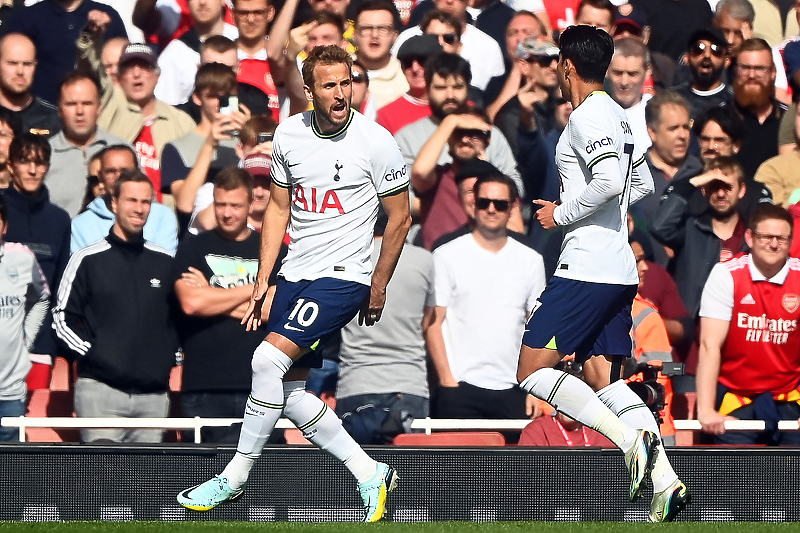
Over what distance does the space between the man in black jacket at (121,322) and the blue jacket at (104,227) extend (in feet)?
1.24

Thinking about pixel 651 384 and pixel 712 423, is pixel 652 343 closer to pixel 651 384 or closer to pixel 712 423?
pixel 712 423

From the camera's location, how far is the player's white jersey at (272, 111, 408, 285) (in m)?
6.05

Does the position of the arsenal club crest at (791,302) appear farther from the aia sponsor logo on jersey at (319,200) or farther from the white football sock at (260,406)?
the white football sock at (260,406)

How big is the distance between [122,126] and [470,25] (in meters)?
3.02

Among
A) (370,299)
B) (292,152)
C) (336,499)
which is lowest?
(336,499)

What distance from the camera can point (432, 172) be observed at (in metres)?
9.13

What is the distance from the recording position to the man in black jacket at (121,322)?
8.17 meters

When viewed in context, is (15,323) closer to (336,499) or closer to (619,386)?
(336,499)

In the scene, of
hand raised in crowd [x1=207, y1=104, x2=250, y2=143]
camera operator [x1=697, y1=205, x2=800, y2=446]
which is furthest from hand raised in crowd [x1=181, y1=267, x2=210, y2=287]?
camera operator [x1=697, y1=205, x2=800, y2=446]

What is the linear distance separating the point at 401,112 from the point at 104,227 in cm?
245

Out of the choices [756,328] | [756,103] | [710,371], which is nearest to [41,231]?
[710,371]

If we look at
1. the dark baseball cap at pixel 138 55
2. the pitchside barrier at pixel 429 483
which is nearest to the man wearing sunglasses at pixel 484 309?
the pitchside barrier at pixel 429 483

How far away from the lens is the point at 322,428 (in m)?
6.10

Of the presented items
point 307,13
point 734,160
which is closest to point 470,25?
point 307,13
